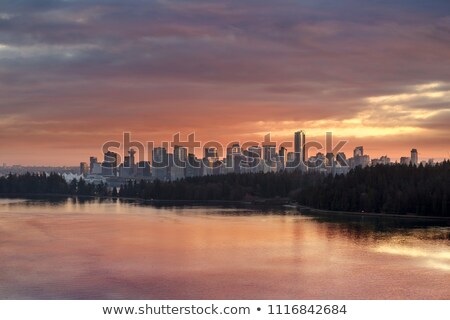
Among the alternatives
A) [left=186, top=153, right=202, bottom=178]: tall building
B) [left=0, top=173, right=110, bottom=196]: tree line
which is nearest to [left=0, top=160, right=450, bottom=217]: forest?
[left=0, top=173, right=110, bottom=196]: tree line

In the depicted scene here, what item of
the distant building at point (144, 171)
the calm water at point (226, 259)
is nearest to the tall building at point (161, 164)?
the distant building at point (144, 171)

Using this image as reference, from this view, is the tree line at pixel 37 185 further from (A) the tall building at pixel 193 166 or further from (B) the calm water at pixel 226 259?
(B) the calm water at pixel 226 259

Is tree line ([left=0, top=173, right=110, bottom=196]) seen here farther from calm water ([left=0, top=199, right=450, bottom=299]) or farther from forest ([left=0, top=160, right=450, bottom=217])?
calm water ([left=0, top=199, right=450, bottom=299])

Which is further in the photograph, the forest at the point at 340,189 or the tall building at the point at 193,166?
the tall building at the point at 193,166

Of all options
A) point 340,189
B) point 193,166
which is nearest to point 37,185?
point 193,166
